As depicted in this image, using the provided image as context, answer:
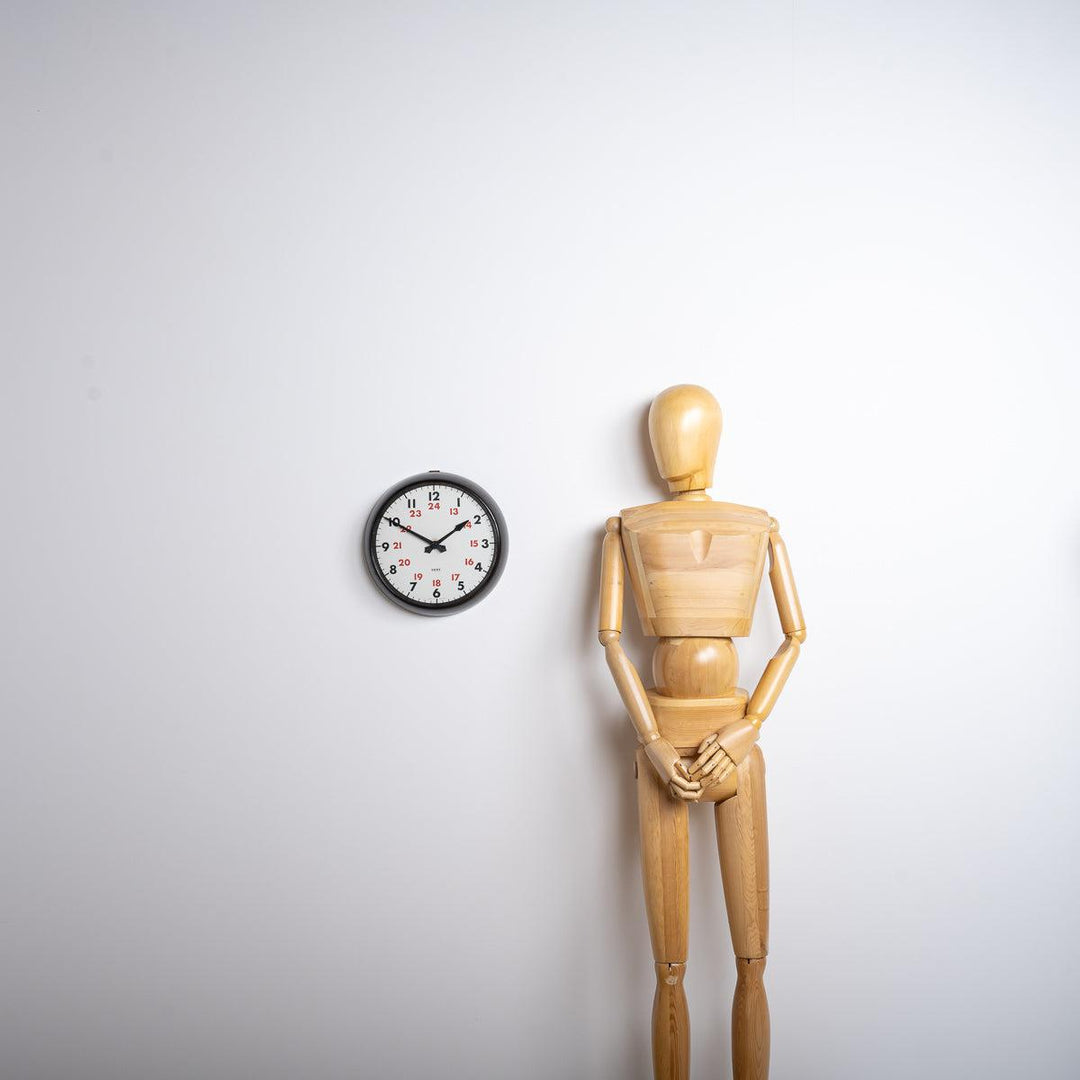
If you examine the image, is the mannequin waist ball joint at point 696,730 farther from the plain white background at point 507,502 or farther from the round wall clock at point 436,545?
the round wall clock at point 436,545

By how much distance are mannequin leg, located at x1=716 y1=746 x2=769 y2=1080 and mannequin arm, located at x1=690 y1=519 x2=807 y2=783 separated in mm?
93

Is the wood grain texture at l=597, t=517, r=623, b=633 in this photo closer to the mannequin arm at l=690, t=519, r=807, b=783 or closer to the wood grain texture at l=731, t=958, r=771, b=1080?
the mannequin arm at l=690, t=519, r=807, b=783

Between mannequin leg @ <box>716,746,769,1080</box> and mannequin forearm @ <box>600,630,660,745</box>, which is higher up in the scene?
mannequin forearm @ <box>600,630,660,745</box>

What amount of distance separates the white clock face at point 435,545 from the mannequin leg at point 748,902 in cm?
89

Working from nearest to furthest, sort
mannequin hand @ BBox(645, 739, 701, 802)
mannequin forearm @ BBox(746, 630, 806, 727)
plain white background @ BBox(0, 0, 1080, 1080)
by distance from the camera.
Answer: mannequin hand @ BBox(645, 739, 701, 802) → mannequin forearm @ BBox(746, 630, 806, 727) → plain white background @ BBox(0, 0, 1080, 1080)

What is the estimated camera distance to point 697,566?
6.93ft

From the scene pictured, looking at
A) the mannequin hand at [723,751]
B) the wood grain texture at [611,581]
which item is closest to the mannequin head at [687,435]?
the wood grain texture at [611,581]

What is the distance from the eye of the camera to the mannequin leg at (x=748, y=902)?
6.85ft

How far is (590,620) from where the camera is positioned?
2416 millimetres

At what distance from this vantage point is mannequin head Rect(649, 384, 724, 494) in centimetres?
220

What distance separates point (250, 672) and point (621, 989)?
53.7 inches

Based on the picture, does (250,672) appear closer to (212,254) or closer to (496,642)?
(496,642)

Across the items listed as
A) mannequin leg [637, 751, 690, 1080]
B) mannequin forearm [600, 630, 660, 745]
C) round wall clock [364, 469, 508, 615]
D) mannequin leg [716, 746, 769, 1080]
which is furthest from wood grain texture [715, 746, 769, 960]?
round wall clock [364, 469, 508, 615]

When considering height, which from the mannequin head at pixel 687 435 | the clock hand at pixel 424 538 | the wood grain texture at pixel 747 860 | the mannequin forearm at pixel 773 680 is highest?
the mannequin head at pixel 687 435
